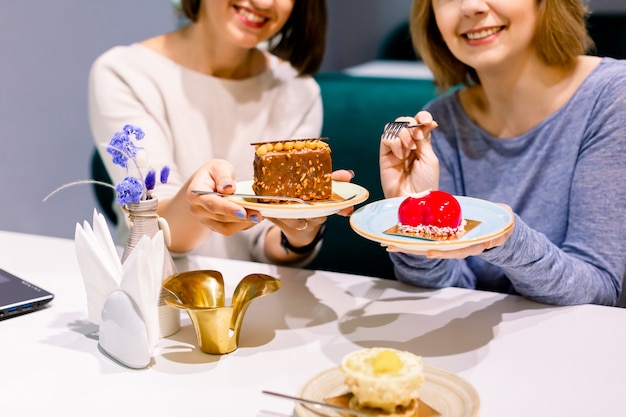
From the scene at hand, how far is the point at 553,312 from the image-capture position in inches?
50.8

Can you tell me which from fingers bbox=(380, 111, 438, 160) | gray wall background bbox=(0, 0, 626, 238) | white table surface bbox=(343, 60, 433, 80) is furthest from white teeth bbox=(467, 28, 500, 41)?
white table surface bbox=(343, 60, 433, 80)

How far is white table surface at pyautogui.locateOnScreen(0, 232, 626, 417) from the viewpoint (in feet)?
3.26

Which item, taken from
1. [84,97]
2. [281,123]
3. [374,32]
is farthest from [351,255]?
[374,32]

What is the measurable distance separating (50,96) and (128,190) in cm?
177

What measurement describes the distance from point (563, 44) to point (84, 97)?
2.03 meters

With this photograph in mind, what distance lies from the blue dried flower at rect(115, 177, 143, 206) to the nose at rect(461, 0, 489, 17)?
0.76 m

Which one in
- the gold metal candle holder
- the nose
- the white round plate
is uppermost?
the nose

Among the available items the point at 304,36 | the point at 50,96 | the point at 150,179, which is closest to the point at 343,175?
the point at 150,179

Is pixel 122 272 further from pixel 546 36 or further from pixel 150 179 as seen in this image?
pixel 546 36

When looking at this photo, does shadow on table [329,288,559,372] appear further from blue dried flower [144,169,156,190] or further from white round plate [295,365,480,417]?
blue dried flower [144,169,156,190]

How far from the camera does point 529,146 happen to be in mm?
1575

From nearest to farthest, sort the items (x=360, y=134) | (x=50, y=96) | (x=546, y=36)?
(x=546, y=36), (x=360, y=134), (x=50, y=96)

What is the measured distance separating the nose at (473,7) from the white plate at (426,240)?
1.38 feet

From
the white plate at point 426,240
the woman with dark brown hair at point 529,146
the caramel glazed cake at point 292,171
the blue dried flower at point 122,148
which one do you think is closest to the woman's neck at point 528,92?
the woman with dark brown hair at point 529,146
